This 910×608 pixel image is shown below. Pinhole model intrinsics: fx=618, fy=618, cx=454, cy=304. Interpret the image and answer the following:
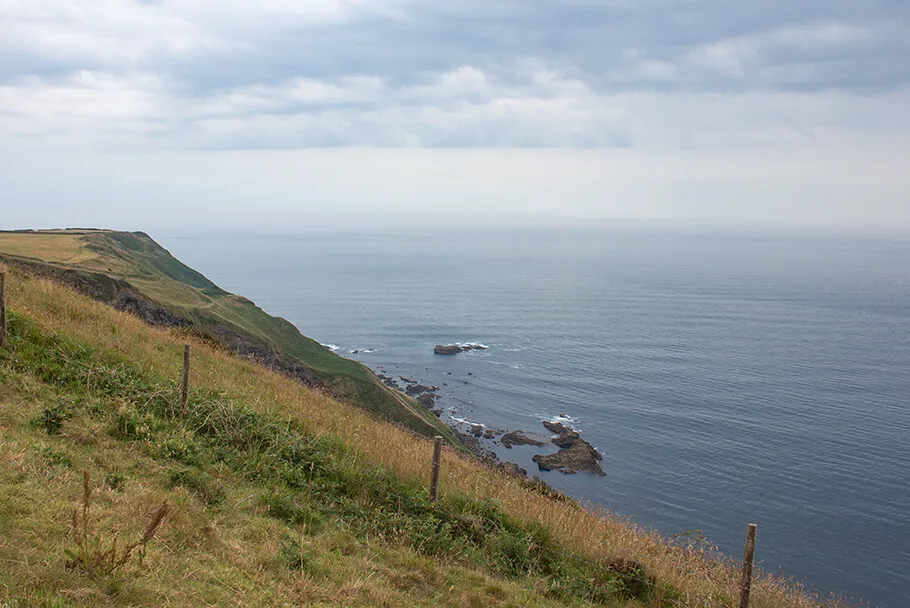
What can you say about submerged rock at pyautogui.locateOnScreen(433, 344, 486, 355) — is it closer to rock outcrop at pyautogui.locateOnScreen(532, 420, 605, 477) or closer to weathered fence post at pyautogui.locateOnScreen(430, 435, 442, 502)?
rock outcrop at pyautogui.locateOnScreen(532, 420, 605, 477)

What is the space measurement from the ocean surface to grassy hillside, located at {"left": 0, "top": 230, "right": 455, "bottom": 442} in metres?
14.9

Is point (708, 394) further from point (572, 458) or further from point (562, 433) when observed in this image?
point (572, 458)

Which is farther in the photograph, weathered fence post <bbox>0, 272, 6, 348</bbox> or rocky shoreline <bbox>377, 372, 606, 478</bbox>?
rocky shoreline <bbox>377, 372, 606, 478</bbox>

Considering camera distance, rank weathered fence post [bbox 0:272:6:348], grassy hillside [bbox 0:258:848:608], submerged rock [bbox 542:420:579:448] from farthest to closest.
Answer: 1. submerged rock [bbox 542:420:579:448]
2. weathered fence post [bbox 0:272:6:348]
3. grassy hillside [bbox 0:258:848:608]

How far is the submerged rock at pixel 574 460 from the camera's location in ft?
181

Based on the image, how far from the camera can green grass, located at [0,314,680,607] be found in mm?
7664

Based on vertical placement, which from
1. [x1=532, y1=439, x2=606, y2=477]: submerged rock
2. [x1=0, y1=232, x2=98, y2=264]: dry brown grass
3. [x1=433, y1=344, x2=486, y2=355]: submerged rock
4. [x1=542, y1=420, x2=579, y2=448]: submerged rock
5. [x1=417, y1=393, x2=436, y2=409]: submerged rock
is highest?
[x1=0, y1=232, x2=98, y2=264]: dry brown grass

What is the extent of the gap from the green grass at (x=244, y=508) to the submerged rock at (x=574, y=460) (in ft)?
145

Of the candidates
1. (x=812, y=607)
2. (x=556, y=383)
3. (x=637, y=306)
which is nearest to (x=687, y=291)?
(x=637, y=306)

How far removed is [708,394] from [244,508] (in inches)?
2899

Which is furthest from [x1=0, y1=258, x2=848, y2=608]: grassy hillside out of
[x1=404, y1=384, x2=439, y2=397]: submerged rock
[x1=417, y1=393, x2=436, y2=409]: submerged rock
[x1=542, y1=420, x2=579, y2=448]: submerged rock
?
[x1=404, y1=384, x2=439, y2=397]: submerged rock

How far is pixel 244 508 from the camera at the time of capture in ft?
34.6

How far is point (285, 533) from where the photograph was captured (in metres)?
9.75

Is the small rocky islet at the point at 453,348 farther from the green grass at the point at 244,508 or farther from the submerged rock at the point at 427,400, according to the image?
the green grass at the point at 244,508
